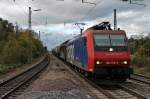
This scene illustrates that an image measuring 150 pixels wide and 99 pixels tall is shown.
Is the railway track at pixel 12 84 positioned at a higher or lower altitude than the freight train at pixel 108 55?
lower

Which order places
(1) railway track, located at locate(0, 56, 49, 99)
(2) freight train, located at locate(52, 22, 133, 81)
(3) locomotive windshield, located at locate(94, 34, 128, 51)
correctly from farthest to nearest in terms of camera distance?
(3) locomotive windshield, located at locate(94, 34, 128, 51), (2) freight train, located at locate(52, 22, 133, 81), (1) railway track, located at locate(0, 56, 49, 99)

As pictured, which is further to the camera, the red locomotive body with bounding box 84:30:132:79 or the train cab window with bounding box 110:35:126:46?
the train cab window with bounding box 110:35:126:46

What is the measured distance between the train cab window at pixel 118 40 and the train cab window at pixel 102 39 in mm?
261

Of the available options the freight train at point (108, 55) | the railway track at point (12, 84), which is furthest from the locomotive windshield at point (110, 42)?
the railway track at point (12, 84)

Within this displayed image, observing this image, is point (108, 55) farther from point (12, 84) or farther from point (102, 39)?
point (12, 84)

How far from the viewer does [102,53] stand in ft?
67.9

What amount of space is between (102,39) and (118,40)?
847 mm

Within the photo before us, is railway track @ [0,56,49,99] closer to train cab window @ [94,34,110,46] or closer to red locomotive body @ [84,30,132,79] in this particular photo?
red locomotive body @ [84,30,132,79]

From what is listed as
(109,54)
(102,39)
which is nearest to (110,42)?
(102,39)

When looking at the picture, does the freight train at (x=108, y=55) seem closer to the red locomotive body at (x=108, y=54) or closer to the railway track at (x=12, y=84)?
the red locomotive body at (x=108, y=54)

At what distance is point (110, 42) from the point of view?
21.2m

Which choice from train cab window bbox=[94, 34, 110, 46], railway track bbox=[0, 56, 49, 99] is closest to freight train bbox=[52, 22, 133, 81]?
train cab window bbox=[94, 34, 110, 46]

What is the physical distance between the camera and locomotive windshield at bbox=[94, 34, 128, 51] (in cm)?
2098

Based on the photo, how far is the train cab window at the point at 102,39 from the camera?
832 inches
